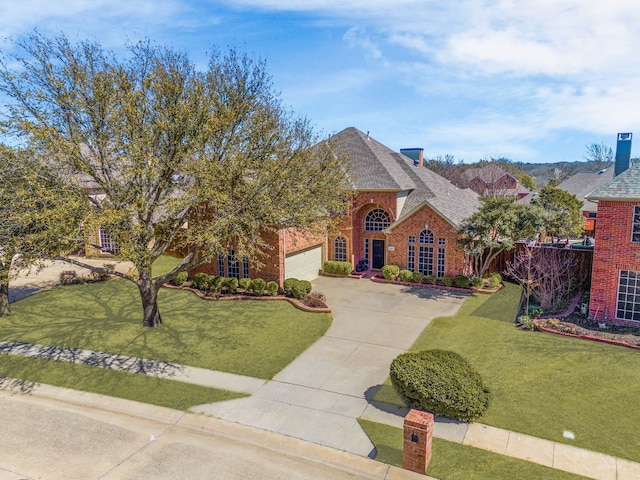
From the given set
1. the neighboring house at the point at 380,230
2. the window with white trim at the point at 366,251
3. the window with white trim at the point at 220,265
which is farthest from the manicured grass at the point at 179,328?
the window with white trim at the point at 366,251

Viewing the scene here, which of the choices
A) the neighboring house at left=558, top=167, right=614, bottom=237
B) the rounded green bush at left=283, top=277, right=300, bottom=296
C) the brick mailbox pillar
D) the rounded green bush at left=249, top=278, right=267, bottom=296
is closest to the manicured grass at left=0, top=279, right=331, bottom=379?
the rounded green bush at left=249, top=278, right=267, bottom=296

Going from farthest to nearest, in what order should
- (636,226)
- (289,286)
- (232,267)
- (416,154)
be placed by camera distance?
(416,154) → (232,267) → (289,286) → (636,226)

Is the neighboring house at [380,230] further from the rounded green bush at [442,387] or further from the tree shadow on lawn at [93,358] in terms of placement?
the rounded green bush at [442,387]

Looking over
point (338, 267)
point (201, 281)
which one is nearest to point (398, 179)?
point (338, 267)

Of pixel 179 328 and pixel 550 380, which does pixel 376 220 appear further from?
pixel 550 380

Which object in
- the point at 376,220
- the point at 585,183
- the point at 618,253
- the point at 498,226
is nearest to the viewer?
the point at 618,253

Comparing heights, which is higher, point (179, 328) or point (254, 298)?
point (254, 298)

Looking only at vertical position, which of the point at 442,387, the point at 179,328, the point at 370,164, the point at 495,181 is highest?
the point at 370,164

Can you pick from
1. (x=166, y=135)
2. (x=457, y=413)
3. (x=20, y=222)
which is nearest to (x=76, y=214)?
(x=20, y=222)
